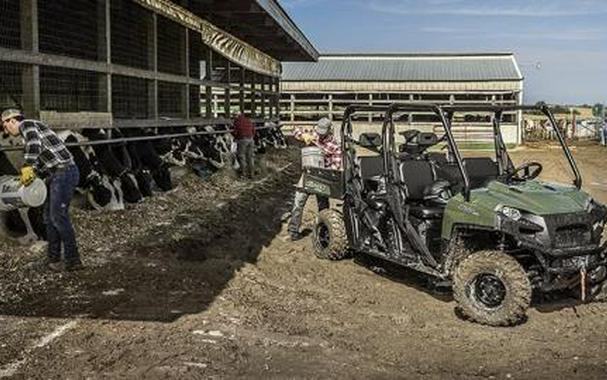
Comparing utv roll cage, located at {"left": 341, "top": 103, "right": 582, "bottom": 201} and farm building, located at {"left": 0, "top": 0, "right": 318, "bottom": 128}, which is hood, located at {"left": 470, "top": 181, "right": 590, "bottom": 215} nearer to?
utv roll cage, located at {"left": 341, "top": 103, "right": 582, "bottom": 201}

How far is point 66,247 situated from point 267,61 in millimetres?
18467

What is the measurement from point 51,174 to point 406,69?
133ft

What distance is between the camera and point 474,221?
6715 millimetres

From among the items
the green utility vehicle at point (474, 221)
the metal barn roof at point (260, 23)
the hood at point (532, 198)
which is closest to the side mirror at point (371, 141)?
the green utility vehicle at point (474, 221)

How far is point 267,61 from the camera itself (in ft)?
83.4

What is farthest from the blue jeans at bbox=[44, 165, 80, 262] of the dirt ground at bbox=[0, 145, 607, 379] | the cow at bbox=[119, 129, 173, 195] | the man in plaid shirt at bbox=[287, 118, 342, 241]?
the cow at bbox=[119, 129, 173, 195]

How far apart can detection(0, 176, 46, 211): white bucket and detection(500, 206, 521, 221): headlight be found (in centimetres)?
443

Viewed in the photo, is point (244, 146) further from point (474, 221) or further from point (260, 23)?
point (474, 221)

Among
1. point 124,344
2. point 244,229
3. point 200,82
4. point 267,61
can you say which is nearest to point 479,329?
point 124,344

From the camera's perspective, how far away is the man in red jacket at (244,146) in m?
18.0

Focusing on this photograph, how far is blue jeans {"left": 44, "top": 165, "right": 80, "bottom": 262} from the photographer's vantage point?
25.1ft

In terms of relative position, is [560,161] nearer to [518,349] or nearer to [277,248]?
[277,248]

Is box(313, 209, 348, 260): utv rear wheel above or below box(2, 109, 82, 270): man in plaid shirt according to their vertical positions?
below

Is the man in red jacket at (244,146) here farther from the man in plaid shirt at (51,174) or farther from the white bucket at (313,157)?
the man in plaid shirt at (51,174)
